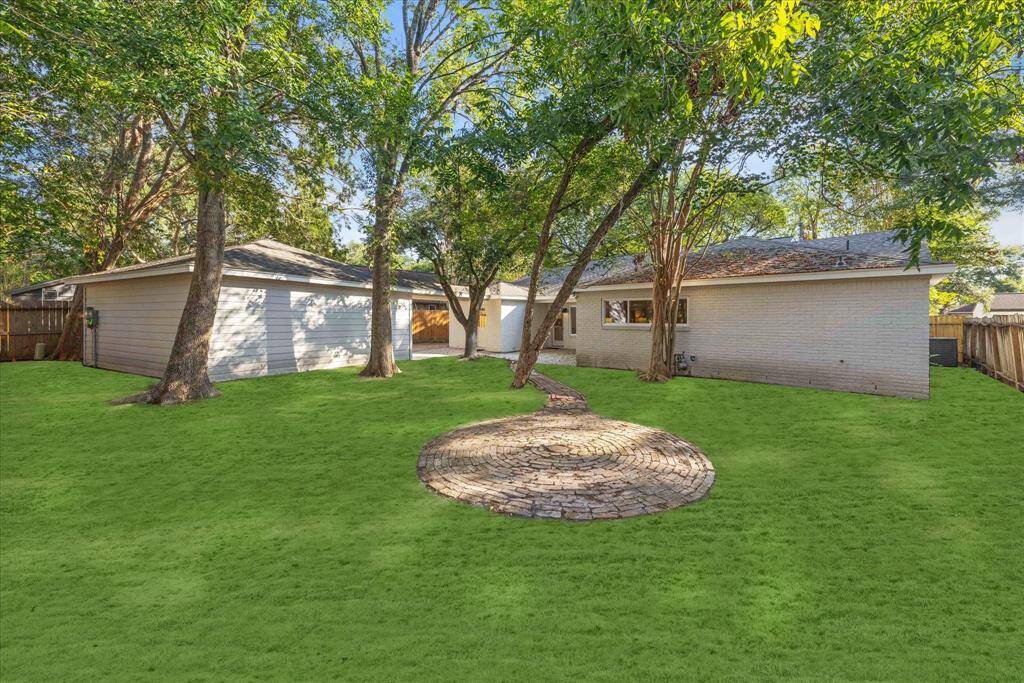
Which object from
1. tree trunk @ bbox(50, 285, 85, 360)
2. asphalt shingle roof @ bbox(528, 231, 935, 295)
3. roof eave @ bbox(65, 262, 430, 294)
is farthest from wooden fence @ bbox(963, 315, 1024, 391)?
tree trunk @ bbox(50, 285, 85, 360)

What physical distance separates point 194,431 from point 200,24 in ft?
20.1

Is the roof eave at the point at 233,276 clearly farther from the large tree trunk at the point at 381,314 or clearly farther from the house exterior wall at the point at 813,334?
the house exterior wall at the point at 813,334

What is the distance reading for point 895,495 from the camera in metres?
4.45

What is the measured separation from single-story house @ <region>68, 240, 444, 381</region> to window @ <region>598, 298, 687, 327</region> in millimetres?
7268

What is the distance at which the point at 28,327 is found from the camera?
16.4 meters

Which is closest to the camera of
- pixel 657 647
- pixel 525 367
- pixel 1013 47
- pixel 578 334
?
pixel 657 647

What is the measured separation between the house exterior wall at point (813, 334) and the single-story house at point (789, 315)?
2cm

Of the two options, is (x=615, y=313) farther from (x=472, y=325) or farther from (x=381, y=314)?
(x=381, y=314)

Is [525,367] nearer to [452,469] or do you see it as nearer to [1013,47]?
[452,469]

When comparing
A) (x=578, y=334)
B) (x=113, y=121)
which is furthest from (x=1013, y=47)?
(x=113, y=121)

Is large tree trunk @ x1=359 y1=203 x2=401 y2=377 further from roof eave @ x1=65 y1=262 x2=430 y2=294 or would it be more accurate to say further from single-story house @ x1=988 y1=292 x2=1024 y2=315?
single-story house @ x1=988 y1=292 x2=1024 y2=315

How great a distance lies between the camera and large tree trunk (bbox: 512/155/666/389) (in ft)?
30.2

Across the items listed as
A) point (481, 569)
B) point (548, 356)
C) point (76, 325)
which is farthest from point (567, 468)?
point (76, 325)

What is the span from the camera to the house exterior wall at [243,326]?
12.0 metres
